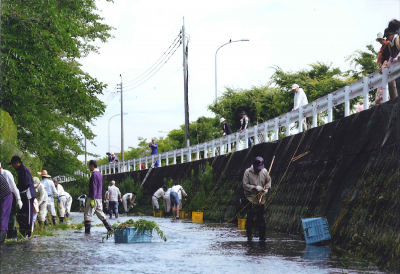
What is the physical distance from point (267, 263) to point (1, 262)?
12.9 ft

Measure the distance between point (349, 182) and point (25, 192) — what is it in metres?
7.10

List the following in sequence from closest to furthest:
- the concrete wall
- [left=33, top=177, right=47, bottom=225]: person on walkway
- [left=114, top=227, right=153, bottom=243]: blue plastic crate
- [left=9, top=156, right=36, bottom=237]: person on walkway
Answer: the concrete wall
[left=114, top=227, right=153, bottom=243]: blue plastic crate
[left=9, top=156, right=36, bottom=237]: person on walkway
[left=33, top=177, right=47, bottom=225]: person on walkway

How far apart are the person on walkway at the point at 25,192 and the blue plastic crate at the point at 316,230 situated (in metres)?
6.23

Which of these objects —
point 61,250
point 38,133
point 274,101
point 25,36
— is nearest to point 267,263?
point 61,250

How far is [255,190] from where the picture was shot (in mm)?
13773

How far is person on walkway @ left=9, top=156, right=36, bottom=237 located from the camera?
14219 millimetres

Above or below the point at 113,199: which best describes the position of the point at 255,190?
below

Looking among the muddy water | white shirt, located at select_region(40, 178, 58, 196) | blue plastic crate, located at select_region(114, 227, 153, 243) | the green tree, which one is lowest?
the muddy water

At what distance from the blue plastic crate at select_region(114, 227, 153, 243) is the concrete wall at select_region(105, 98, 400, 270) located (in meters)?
3.51

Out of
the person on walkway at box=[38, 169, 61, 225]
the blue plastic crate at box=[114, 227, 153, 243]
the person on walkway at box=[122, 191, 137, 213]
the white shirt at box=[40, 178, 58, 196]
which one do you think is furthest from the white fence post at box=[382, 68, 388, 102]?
the person on walkway at box=[122, 191, 137, 213]

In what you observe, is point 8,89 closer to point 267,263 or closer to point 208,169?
point 208,169

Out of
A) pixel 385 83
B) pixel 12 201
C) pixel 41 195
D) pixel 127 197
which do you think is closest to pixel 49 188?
pixel 41 195

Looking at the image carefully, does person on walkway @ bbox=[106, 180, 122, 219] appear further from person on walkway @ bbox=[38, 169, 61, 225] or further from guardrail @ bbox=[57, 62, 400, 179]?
person on walkway @ bbox=[38, 169, 61, 225]

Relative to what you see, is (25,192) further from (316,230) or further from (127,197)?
(127,197)
